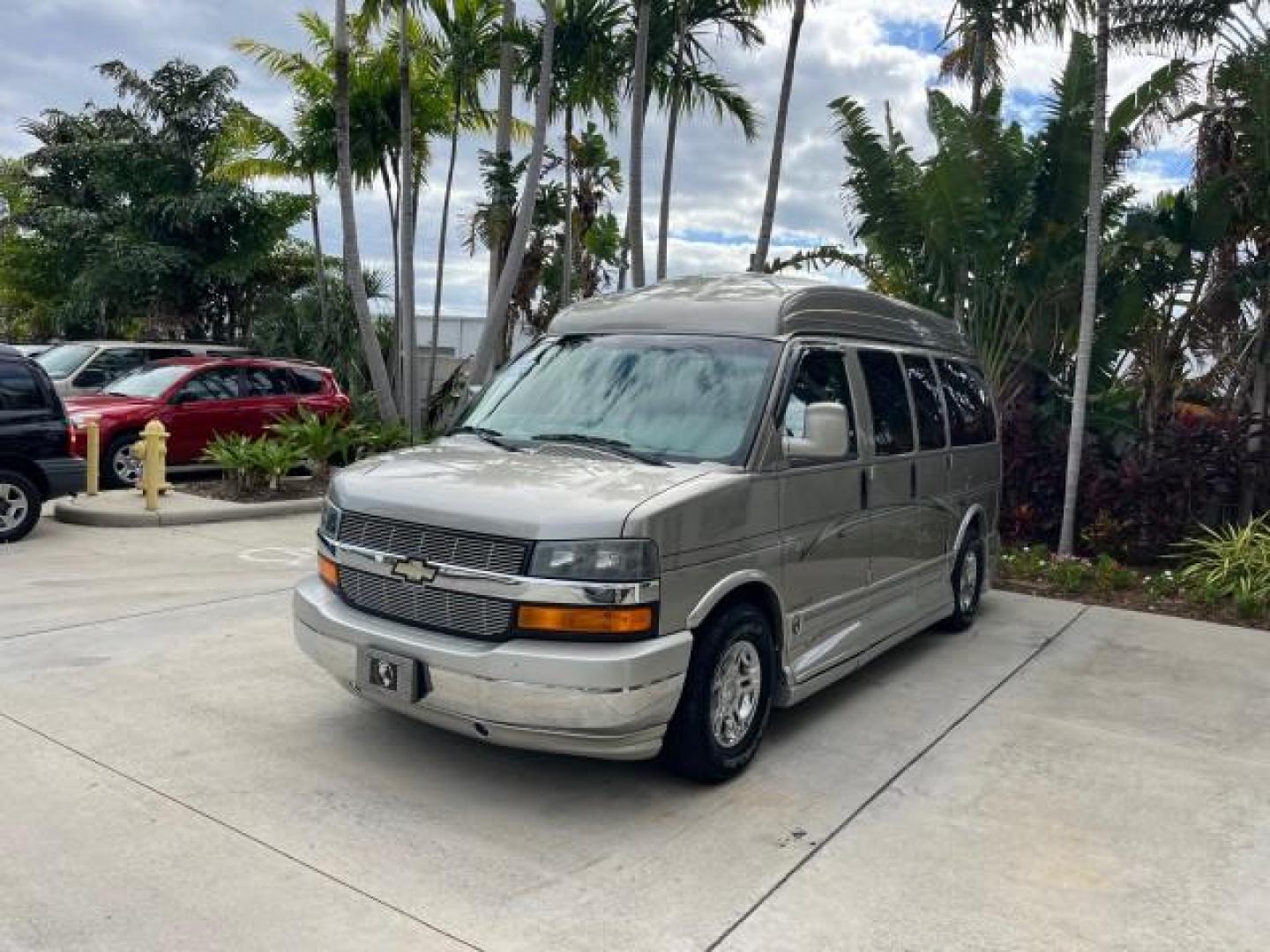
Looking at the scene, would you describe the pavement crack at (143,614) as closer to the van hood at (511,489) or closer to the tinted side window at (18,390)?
the van hood at (511,489)

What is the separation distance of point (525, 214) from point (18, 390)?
7.43m

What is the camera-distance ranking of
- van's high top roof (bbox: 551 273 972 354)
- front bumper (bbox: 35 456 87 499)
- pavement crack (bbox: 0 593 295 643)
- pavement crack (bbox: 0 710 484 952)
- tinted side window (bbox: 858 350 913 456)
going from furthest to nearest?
front bumper (bbox: 35 456 87 499) < pavement crack (bbox: 0 593 295 643) < tinted side window (bbox: 858 350 913 456) < van's high top roof (bbox: 551 273 972 354) < pavement crack (bbox: 0 710 484 952)

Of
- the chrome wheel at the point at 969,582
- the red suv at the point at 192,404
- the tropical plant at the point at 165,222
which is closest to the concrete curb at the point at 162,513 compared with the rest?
the red suv at the point at 192,404

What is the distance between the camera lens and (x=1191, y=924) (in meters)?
3.54

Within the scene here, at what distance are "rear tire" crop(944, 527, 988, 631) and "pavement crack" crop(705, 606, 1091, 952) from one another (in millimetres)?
541

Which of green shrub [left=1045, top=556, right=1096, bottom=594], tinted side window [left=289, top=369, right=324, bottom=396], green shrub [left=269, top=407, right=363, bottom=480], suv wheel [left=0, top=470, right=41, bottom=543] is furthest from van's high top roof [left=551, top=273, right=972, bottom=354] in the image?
tinted side window [left=289, top=369, right=324, bottom=396]

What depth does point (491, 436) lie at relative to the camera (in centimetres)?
512

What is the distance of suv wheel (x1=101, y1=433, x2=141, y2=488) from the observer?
40.3 feet

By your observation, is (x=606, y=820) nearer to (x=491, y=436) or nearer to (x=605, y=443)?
(x=605, y=443)

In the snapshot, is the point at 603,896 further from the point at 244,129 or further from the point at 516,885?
the point at 244,129

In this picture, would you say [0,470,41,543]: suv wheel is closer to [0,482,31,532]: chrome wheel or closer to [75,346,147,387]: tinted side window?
[0,482,31,532]: chrome wheel

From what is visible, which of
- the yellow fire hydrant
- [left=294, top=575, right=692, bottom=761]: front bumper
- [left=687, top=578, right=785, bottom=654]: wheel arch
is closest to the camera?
[left=294, top=575, right=692, bottom=761]: front bumper

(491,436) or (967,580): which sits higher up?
(491,436)

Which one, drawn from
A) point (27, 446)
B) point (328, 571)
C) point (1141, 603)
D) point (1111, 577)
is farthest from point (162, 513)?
point (1141, 603)
